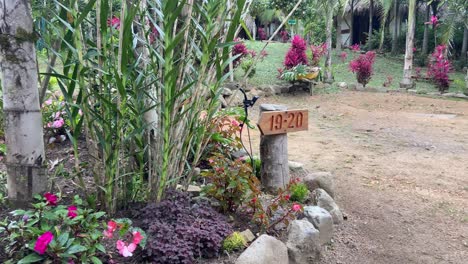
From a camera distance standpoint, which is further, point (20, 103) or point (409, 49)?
point (409, 49)

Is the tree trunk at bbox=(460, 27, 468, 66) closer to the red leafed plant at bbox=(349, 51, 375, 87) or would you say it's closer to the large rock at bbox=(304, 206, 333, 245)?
the red leafed plant at bbox=(349, 51, 375, 87)

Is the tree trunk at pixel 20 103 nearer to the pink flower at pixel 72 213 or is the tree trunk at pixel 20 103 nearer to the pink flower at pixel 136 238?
the pink flower at pixel 72 213

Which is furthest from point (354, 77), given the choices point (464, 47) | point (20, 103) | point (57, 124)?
point (20, 103)

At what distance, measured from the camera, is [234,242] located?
2080 mm

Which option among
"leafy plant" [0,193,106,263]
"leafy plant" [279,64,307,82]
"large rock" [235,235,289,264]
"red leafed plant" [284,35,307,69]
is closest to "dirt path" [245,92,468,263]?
"large rock" [235,235,289,264]

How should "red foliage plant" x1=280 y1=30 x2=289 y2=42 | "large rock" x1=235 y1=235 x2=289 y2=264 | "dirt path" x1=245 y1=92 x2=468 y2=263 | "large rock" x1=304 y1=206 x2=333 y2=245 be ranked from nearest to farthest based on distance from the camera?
1. "large rock" x1=235 y1=235 x2=289 y2=264
2. "large rock" x1=304 y1=206 x2=333 y2=245
3. "dirt path" x1=245 y1=92 x2=468 y2=263
4. "red foliage plant" x1=280 y1=30 x2=289 y2=42

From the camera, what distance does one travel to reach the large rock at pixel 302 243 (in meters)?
2.26

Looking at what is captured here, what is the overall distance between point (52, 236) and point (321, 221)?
5.24 ft

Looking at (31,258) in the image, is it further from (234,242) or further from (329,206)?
(329,206)

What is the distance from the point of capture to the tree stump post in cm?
312

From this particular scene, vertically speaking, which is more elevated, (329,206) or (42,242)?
(42,242)

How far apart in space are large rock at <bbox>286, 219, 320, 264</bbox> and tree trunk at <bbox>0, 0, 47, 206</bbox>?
1337 mm

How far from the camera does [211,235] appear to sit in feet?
6.56

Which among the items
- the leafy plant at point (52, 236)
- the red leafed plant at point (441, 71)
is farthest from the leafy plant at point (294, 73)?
the leafy plant at point (52, 236)
